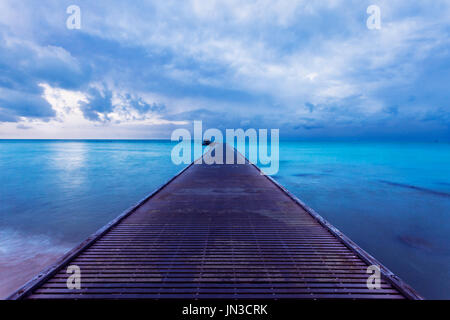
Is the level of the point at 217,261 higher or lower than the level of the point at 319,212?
higher

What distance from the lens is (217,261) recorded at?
13.5ft

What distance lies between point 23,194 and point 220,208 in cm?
1489

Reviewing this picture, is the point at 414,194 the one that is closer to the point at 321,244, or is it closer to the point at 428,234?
the point at 428,234

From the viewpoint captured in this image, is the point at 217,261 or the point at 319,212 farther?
the point at 319,212

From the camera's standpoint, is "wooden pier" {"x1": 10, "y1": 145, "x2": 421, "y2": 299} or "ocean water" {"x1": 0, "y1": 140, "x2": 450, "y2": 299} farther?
"ocean water" {"x1": 0, "y1": 140, "x2": 450, "y2": 299}

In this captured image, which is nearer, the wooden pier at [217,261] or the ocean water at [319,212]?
the wooden pier at [217,261]

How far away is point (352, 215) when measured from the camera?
1130cm

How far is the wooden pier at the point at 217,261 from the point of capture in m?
3.37

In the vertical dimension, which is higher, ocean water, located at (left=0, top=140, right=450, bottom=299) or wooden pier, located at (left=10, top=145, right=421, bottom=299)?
wooden pier, located at (left=10, top=145, right=421, bottom=299)

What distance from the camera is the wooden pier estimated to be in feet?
11.0

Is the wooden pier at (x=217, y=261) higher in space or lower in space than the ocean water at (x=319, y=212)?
higher

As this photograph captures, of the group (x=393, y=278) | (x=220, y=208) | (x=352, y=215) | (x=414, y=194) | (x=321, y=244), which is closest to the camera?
(x=393, y=278)
